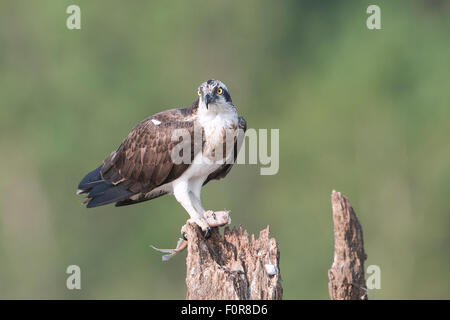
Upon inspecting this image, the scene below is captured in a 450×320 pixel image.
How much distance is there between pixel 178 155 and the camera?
29.3ft

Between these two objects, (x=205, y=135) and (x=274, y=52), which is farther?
(x=274, y=52)

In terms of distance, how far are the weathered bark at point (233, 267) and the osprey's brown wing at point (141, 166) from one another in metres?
1.04

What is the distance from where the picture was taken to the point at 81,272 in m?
19.8

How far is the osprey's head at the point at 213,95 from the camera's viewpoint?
28.2 feet

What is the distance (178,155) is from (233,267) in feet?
5.03

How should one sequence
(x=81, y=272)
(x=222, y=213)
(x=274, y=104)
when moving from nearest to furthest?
(x=222, y=213) < (x=81, y=272) < (x=274, y=104)

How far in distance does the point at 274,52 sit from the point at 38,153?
6.31 m

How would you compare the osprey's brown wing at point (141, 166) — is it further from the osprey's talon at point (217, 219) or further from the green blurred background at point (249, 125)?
the green blurred background at point (249, 125)

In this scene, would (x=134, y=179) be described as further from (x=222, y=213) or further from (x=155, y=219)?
(x=155, y=219)

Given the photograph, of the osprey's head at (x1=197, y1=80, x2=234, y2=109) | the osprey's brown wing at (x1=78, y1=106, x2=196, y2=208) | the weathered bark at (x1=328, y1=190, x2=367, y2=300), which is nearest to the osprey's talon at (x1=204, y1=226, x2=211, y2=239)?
the osprey's brown wing at (x1=78, y1=106, x2=196, y2=208)

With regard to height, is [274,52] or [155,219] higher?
[274,52]

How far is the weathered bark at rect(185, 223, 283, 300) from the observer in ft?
24.1

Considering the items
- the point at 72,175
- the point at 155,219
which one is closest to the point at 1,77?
the point at 72,175
